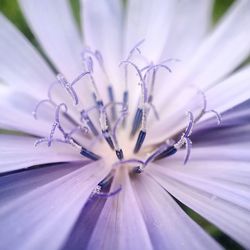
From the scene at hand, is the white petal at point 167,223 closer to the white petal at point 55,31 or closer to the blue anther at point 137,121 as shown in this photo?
the blue anther at point 137,121

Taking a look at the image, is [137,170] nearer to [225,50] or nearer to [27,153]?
[27,153]

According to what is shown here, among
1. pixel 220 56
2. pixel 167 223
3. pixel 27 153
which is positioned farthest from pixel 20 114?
pixel 220 56

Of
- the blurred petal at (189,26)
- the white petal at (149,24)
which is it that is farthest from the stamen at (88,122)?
the blurred petal at (189,26)

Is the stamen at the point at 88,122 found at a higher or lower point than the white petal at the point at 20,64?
lower

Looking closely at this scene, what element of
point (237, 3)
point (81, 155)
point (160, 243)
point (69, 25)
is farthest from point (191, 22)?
point (160, 243)

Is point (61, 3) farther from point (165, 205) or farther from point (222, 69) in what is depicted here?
point (165, 205)

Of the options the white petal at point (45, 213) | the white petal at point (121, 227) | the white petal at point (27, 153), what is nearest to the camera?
the white petal at point (45, 213)
